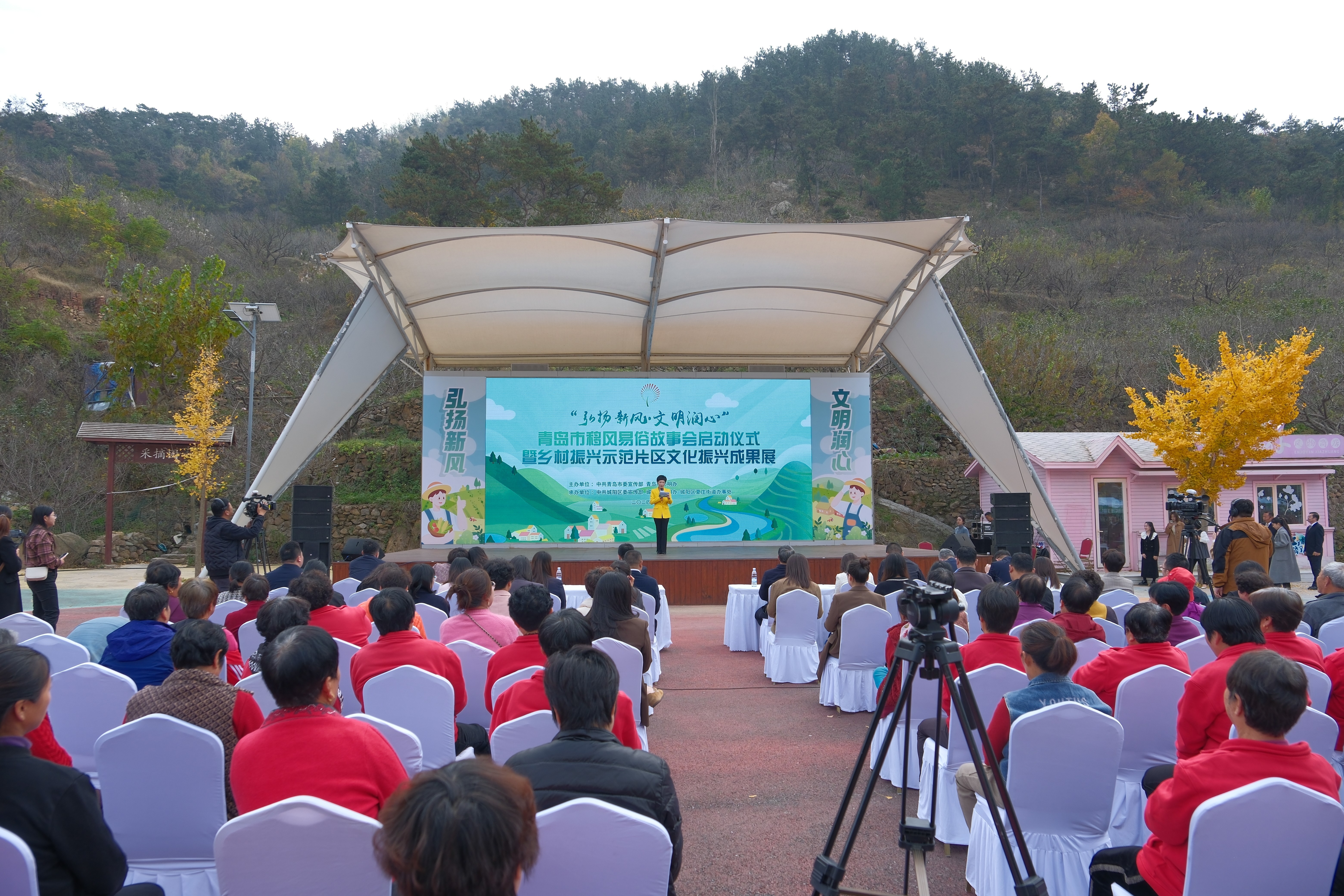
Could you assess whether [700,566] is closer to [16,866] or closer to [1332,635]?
[1332,635]

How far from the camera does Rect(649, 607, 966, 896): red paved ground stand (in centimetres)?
292

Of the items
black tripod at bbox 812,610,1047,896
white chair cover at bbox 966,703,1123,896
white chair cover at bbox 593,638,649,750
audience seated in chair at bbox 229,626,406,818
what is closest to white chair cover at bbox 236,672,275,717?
audience seated in chair at bbox 229,626,406,818

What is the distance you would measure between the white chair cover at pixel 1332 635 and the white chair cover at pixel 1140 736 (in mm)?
1670

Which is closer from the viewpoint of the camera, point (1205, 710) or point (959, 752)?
point (1205, 710)

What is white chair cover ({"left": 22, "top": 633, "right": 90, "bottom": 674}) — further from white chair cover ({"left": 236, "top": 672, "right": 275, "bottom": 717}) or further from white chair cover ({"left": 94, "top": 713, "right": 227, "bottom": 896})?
white chair cover ({"left": 94, "top": 713, "right": 227, "bottom": 896})

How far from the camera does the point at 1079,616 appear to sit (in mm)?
3871

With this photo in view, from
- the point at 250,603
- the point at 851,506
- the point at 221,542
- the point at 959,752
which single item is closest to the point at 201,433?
the point at 221,542

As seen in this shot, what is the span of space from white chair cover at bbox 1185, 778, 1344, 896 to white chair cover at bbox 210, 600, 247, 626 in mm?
4473

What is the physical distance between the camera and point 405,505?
695 inches

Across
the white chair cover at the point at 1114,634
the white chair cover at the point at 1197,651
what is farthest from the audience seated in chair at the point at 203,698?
the white chair cover at the point at 1114,634

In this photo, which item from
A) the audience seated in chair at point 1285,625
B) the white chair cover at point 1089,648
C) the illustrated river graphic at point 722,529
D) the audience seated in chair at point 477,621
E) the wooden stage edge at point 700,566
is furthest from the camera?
the illustrated river graphic at point 722,529

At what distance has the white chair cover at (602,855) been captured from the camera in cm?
156

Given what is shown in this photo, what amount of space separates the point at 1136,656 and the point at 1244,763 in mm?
1261

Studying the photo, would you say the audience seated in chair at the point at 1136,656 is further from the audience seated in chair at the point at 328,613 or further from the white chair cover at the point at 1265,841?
the audience seated in chair at the point at 328,613
